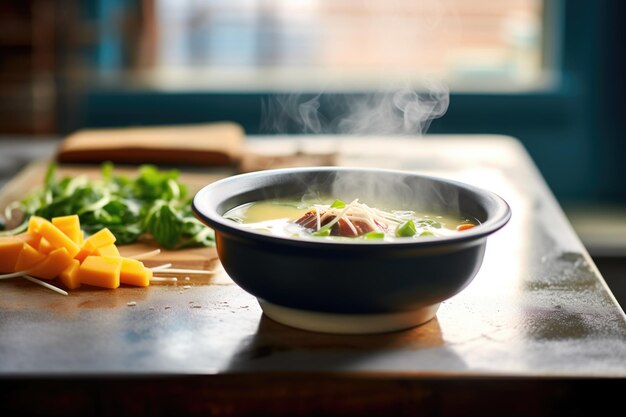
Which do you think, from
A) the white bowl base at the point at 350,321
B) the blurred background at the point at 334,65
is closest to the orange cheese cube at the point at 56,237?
the white bowl base at the point at 350,321

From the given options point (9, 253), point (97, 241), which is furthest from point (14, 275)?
point (97, 241)

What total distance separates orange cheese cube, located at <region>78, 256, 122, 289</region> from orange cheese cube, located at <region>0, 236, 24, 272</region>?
131 millimetres

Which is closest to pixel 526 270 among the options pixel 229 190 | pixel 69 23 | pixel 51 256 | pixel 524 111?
pixel 229 190

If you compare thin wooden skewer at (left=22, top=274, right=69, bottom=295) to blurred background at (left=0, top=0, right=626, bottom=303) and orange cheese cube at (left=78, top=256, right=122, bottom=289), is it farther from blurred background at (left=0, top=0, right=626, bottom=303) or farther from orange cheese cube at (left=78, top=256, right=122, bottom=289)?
blurred background at (left=0, top=0, right=626, bottom=303)

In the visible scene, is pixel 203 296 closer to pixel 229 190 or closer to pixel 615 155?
pixel 229 190

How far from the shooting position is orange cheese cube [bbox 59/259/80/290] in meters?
1.47

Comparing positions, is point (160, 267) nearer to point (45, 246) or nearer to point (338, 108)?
A: point (45, 246)

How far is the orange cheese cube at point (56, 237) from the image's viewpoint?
1.49m

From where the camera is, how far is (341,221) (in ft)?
4.44

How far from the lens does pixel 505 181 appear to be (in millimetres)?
2451

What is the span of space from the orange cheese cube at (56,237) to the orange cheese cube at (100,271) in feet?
0.13

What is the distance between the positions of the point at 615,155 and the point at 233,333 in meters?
3.73

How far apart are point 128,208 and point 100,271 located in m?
0.40

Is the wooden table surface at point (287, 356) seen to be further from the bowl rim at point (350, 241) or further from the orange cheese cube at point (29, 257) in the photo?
the bowl rim at point (350, 241)
